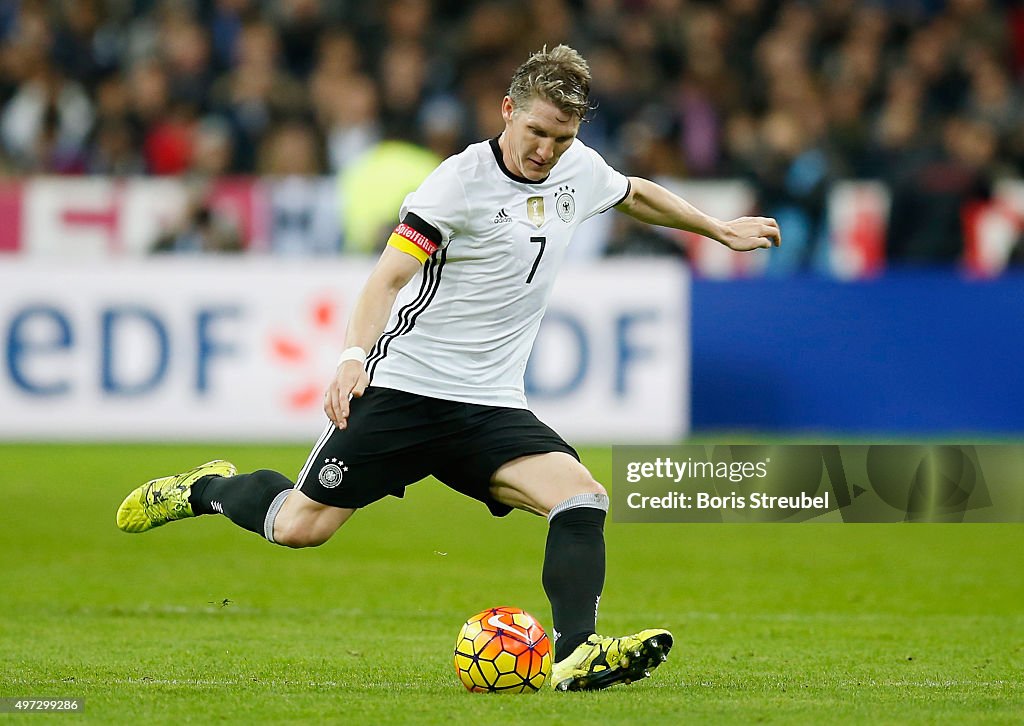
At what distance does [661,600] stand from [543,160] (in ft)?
9.11

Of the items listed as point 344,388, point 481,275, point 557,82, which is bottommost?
point 344,388

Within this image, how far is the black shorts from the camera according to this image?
568 cm

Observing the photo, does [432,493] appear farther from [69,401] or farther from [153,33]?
[153,33]

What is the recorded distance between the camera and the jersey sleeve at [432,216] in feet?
17.7

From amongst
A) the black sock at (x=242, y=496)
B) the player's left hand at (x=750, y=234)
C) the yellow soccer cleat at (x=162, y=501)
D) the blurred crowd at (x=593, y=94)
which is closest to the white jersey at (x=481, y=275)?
the player's left hand at (x=750, y=234)

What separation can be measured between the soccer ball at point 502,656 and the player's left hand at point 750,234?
61.6 inches

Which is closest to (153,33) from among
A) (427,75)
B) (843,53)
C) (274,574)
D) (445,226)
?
(427,75)

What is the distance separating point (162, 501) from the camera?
257 inches

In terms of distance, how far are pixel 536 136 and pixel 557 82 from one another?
7.4 inches

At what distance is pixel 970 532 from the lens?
10.2 metres

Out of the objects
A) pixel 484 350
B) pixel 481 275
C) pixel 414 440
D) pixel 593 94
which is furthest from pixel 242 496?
pixel 593 94

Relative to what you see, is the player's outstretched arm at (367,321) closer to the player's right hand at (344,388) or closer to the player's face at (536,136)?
the player's right hand at (344,388)

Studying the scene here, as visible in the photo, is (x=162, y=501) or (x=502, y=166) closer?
(x=502, y=166)

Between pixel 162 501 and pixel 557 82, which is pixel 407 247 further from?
pixel 162 501
